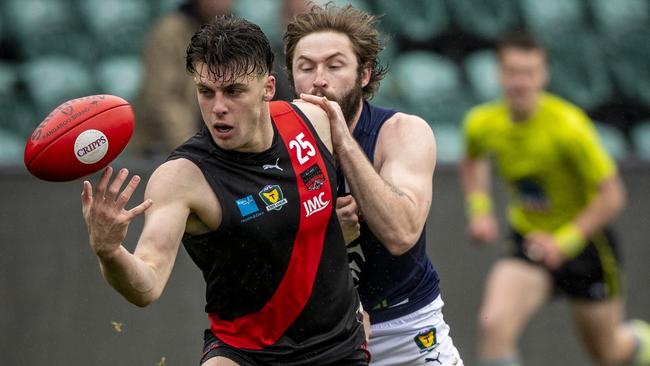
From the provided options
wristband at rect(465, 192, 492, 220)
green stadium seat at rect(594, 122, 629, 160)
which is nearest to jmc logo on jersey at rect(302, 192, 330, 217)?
wristband at rect(465, 192, 492, 220)

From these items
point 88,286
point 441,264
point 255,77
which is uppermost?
point 255,77

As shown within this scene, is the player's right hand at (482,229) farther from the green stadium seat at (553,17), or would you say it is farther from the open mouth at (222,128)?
the open mouth at (222,128)

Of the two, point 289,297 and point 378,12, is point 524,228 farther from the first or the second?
point 289,297

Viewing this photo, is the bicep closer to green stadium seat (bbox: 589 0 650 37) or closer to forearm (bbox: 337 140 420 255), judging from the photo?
forearm (bbox: 337 140 420 255)

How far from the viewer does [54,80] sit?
9.05 metres

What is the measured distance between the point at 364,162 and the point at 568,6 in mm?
5145

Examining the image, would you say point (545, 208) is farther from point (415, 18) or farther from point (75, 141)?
point (75, 141)

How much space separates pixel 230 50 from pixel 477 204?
4561mm

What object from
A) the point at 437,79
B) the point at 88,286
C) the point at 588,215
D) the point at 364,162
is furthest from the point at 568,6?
the point at 364,162

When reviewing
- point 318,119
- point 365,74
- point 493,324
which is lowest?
point 493,324

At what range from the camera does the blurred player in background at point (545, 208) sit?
8.95 meters

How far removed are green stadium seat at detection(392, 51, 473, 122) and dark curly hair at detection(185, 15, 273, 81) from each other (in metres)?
4.53

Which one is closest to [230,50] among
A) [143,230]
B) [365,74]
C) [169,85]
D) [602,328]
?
[143,230]

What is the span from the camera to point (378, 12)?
9570 millimetres
